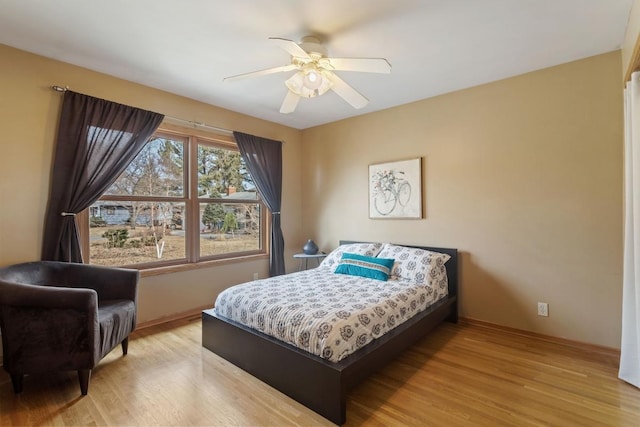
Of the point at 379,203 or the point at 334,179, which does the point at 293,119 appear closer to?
the point at 334,179

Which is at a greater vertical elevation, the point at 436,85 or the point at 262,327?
the point at 436,85

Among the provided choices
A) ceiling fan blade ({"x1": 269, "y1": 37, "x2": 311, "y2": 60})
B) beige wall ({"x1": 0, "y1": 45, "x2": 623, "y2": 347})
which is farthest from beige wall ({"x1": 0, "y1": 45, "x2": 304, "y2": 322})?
ceiling fan blade ({"x1": 269, "y1": 37, "x2": 311, "y2": 60})

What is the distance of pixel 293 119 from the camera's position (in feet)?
14.4

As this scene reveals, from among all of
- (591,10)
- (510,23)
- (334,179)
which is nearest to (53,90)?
(334,179)

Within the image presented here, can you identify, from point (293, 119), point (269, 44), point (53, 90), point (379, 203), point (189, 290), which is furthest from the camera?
point (293, 119)

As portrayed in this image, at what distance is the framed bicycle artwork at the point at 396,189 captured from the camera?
3617 millimetres

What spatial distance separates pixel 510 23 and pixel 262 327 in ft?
9.35

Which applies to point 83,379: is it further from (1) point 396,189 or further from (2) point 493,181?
(2) point 493,181

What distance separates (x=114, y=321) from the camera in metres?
2.27

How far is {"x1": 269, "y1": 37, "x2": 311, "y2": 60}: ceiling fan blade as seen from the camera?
191 centimetres

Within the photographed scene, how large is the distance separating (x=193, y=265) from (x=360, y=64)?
9.34 feet

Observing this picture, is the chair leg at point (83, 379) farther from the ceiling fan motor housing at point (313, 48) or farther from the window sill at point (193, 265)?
the ceiling fan motor housing at point (313, 48)

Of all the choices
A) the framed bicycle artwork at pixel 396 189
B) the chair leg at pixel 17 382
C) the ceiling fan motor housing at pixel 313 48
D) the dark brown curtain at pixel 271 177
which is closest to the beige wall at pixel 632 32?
the framed bicycle artwork at pixel 396 189

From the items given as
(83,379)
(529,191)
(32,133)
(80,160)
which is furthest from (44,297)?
(529,191)
